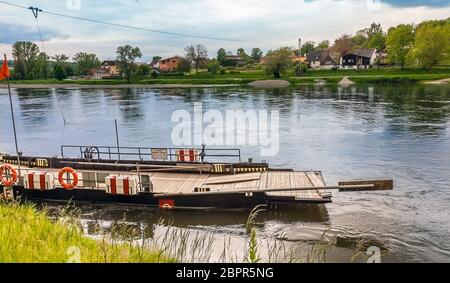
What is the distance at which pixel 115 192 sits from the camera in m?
19.4

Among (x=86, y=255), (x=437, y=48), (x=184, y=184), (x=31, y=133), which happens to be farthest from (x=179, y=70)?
(x=86, y=255)

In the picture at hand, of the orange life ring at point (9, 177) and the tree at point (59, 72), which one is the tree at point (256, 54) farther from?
the orange life ring at point (9, 177)

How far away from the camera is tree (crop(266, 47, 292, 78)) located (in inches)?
4311

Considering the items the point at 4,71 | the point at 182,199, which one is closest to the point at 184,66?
the point at 4,71

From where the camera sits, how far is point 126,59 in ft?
399

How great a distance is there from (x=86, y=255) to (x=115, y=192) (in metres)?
13.4

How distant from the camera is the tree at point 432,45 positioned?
256ft

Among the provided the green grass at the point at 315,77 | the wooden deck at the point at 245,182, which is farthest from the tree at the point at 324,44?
the wooden deck at the point at 245,182

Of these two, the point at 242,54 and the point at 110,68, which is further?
the point at 242,54

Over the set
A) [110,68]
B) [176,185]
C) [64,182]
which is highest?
[110,68]

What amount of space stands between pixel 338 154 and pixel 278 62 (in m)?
81.8

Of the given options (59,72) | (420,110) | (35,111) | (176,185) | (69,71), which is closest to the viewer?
(176,185)

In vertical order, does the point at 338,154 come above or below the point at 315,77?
below

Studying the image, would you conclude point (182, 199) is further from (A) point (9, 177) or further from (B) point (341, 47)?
(B) point (341, 47)
